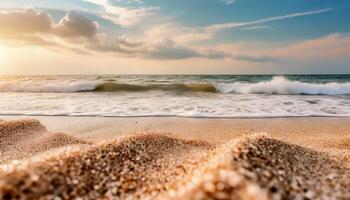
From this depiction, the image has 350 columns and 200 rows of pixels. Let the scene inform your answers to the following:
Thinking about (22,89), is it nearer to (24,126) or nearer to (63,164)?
(24,126)

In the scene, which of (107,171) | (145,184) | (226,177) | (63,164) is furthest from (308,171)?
(63,164)

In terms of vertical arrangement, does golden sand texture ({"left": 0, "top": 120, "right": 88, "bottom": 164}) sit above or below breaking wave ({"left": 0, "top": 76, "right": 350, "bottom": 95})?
above

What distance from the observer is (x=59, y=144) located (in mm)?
3801

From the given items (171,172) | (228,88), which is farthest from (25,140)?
(228,88)

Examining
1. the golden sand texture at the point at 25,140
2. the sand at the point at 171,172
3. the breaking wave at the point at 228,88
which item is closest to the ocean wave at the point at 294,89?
the breaking wave at the point at 228,88

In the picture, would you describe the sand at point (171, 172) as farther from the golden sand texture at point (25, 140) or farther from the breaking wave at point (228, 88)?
the breaking wave at point (228, 88)

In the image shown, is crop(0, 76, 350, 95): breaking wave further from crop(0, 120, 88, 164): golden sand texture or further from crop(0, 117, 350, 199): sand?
crop(0, 117, 350, 199): sand

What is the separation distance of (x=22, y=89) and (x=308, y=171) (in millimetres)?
16719

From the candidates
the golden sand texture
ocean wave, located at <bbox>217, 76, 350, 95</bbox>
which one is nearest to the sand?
the golden sand texture

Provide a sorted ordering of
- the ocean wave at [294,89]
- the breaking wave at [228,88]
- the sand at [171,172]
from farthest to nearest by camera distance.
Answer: the breaking wave at [228,88] → the ocean wave at [294,89] → the sand at [171,172]

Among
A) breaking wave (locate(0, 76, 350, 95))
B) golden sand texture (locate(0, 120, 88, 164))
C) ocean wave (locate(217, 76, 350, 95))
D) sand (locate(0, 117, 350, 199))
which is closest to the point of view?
sand (locate(0, 117, 350, 199))

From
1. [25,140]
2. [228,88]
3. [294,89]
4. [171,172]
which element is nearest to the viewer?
[171,172]

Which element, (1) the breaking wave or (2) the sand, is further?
(1) the breaking wave

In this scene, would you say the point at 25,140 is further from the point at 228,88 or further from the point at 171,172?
the point at 228,88
